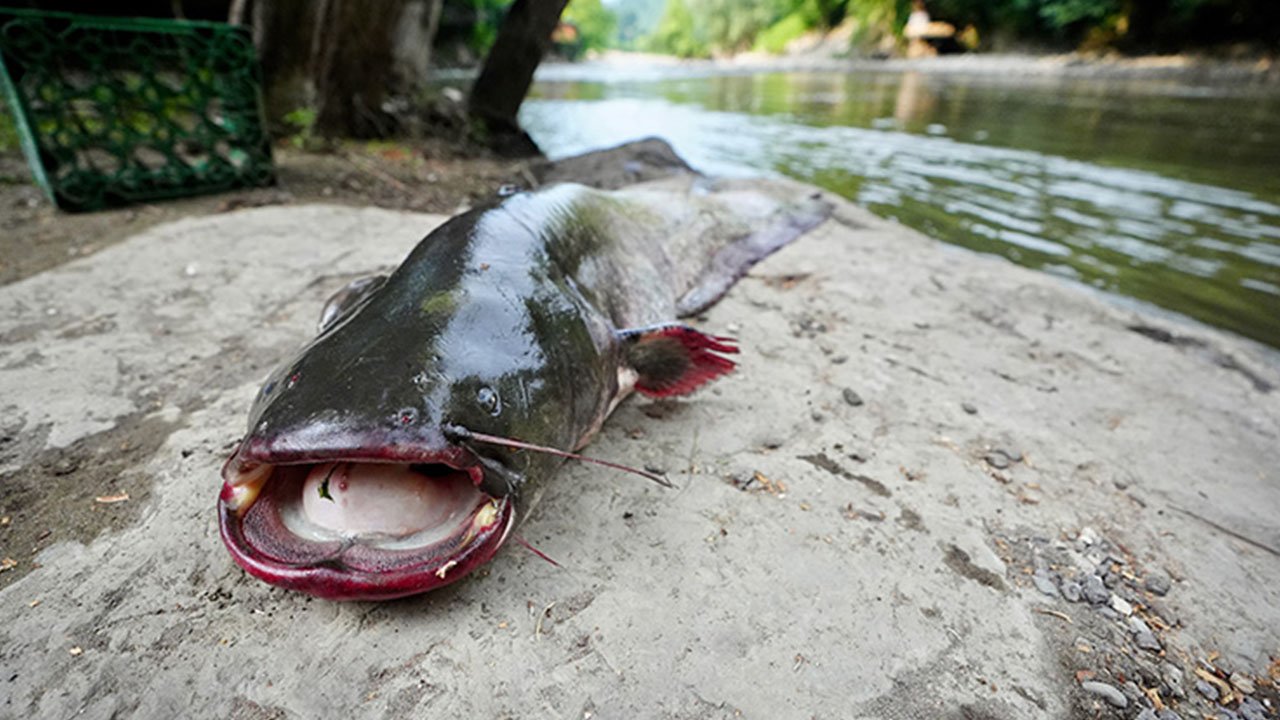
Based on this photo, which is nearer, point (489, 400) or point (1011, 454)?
point (489, 400)

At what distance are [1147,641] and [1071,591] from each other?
0.18 metres

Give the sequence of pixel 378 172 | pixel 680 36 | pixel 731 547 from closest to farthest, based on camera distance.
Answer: pixel 731 547 < pixel 378 172 < pixel 680 36

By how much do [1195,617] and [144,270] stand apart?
4353 millimetres

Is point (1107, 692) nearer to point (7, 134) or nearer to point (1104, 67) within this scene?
point (7, 134)

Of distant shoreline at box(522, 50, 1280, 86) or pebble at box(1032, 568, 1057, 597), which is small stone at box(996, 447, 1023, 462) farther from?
distant shoreline at box(522, 50, 1280, 86)

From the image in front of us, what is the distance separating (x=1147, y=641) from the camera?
160 cm

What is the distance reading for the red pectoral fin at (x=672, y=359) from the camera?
225cm

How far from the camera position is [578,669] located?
1398mm

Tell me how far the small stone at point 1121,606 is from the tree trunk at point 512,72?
23.4 ft

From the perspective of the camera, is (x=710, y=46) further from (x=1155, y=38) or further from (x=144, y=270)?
(x=144, y=270)

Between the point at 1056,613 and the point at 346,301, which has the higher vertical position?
the point at 346,301

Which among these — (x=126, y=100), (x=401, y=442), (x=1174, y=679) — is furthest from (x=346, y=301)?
(x=126, y=100)

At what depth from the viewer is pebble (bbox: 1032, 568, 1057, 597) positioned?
1731 mm

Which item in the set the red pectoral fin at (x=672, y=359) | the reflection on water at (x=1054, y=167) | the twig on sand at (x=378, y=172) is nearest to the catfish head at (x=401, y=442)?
the red pectoral fin at (x=672, y=359)
